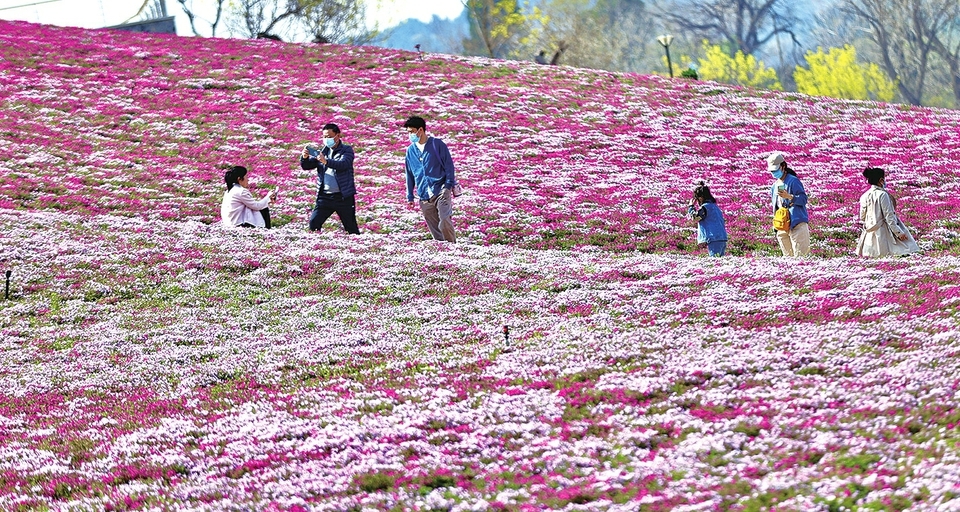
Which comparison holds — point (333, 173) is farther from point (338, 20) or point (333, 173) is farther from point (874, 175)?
point (338, 20)

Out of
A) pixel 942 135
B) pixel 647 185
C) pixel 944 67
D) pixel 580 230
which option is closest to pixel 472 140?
pixel 647 185

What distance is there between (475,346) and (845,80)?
93557 mm

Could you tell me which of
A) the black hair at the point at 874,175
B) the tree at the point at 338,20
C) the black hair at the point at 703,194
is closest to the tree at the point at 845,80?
the tree at the point at 338,20

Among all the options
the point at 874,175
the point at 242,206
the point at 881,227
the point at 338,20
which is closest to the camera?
the point at 874,175

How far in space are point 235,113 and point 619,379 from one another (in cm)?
3021

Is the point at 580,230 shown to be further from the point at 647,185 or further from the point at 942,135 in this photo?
the point at 942,135

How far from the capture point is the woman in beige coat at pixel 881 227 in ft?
55.1

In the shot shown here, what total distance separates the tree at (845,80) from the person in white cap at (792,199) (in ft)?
270

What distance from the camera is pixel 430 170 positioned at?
1861 centimetres

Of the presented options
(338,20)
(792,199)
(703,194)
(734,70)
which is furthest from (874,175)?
(734,70)

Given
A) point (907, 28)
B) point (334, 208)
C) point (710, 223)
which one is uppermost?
point (907, 28)

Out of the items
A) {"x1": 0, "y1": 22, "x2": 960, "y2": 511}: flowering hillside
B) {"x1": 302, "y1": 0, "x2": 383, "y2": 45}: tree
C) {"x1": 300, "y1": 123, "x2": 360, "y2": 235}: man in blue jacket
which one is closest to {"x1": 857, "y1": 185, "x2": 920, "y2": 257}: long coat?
{"x1": 0, "y1": 22, "x2": 960, "y2": 511}: flowering hillside

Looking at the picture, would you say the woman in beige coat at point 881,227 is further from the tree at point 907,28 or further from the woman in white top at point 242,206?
the tree at point 907,28

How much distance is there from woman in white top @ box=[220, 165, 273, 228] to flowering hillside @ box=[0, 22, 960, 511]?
43 cm
